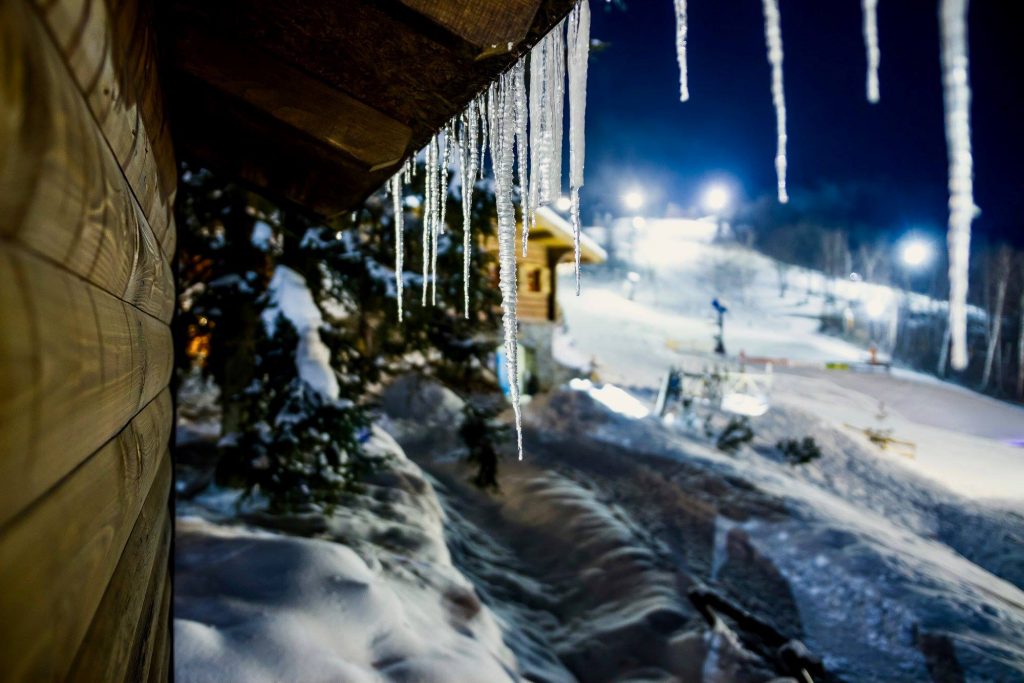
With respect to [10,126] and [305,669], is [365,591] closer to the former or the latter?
[305,669]

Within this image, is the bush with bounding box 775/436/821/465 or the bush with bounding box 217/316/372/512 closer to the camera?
the bush with bounding box 217/316/372/512

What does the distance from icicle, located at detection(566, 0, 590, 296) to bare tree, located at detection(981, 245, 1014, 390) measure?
123 ft

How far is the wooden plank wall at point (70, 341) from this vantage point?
46cm

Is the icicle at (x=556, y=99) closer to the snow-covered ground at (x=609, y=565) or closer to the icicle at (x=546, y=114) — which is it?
the icicle at (x=546, y=114)

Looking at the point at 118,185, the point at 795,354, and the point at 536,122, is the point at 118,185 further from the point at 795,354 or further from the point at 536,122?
the point at 795,354

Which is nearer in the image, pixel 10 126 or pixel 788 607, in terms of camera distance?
pixel 10 126

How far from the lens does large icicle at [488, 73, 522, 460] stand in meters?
2.12

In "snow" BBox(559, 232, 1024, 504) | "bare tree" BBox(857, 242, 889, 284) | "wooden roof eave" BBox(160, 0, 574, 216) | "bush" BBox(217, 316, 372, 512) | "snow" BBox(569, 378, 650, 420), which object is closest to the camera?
"wooden roof eave" BBox(160, 0, 574, 216)

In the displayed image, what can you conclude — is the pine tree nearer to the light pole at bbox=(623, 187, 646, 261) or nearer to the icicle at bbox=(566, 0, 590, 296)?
the icicle at bbox=(566, 0, 590, 296)

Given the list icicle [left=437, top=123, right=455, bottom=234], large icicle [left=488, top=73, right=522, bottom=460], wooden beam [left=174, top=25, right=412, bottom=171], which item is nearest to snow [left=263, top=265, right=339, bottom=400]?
icicle [left=437, top=123, right=455, bottom=234]

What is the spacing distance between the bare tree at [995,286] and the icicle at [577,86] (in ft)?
123

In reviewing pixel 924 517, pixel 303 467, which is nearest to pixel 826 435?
pixel 924 517

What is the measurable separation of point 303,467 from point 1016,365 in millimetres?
41080

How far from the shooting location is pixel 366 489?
7.07m
